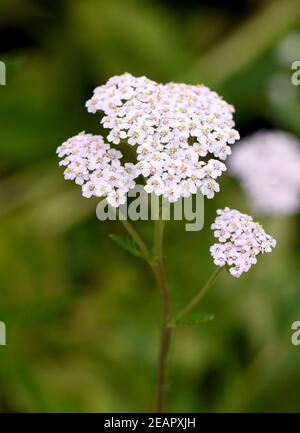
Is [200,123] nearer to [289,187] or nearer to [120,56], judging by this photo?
[289,187]

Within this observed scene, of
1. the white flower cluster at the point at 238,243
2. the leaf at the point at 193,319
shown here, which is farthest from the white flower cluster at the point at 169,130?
the leaf at the point at 193,319

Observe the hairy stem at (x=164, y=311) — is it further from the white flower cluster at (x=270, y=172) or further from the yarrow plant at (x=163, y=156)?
the white flower cluster at (x=270, y=172)

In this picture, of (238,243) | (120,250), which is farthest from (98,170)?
(120,250)

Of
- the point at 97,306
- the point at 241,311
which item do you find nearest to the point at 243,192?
the point at 241,311

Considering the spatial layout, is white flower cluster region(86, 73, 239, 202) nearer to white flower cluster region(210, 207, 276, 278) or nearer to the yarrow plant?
the yarrow plant

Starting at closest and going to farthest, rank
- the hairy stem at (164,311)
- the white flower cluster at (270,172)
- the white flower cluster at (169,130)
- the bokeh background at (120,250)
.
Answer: the white flower cluster at (169,130)
the hairy stem at (164,311)
the bokeh background at (120,250)
the white flower cluster at (270,172)

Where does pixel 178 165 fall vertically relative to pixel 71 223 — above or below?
below
